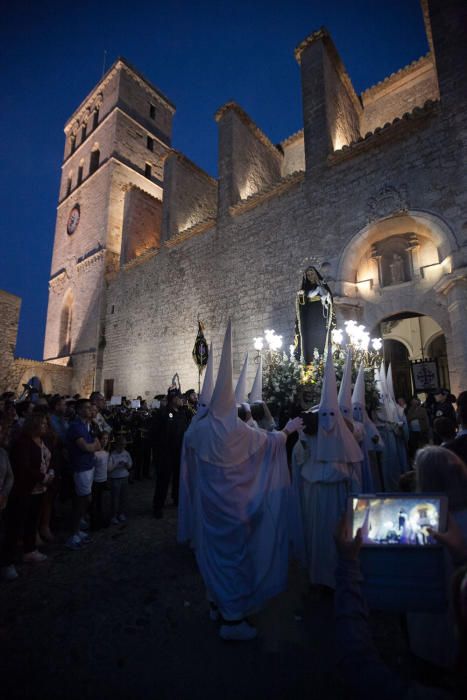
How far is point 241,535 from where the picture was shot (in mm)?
2570

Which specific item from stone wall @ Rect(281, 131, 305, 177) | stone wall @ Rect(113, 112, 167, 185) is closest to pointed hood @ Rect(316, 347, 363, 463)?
stone wall @ Rect(281, 131, 305, 177)

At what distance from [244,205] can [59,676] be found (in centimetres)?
1214

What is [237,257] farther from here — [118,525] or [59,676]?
[59,676]

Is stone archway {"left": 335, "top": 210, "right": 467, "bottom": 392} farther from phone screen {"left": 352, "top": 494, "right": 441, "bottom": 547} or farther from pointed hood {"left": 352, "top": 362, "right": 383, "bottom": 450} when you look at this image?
phone screen {"left": 352, "top": 494, "right": 441, "bottom": 547}

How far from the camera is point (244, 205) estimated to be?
11.9m

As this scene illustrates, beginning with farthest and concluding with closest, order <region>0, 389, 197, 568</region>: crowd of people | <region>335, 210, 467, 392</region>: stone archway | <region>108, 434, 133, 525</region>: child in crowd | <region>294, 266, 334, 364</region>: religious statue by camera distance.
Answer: <region>294, 266, 334, 364</region>: religious statue < <region>335, 210, 467, 392</region>: stone archway < <region>108, 434, 133, 525</region>: child in crowd < <region>0, 389, 197, 568</region>: crowd of people

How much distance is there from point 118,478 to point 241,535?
8.96ft

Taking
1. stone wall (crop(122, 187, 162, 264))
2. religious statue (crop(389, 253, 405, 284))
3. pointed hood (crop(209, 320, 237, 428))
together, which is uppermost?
stone wall (crop(122, 187, 162, 264))

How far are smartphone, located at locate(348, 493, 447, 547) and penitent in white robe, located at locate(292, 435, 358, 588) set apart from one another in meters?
1.64

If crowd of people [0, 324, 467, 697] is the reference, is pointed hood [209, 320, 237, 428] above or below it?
above

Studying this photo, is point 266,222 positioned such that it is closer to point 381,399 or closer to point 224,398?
point 381,399

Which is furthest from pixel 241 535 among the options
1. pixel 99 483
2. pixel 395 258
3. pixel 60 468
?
pixel 395 258

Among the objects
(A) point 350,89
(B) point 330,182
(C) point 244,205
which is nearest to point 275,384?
(B) point 330,182

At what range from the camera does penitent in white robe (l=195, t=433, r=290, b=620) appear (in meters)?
2.48
